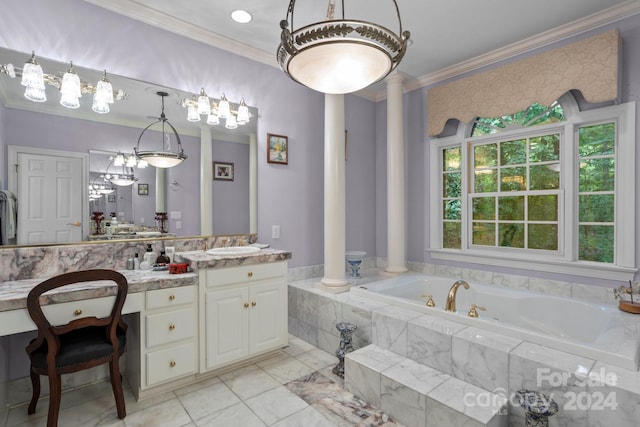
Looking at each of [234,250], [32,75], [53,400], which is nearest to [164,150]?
[32,75]

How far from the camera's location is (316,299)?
2945 millimetres

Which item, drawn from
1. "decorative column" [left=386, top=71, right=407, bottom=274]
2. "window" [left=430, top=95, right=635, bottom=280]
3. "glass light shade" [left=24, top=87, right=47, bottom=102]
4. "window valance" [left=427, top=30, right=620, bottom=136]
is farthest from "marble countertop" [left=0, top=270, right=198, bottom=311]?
"window valance" [left=427, top=30, right=620, bottom=136]

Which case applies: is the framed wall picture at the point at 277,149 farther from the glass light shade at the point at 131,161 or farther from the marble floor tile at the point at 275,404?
the marble floor tile at the point at 275,404

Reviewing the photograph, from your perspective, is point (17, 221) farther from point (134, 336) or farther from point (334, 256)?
point (334, 256)

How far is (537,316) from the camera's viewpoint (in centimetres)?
268

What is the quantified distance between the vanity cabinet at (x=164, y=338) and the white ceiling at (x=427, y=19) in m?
2.07

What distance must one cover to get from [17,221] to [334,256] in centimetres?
235

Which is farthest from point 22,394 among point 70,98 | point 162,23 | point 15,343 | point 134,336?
point 162,23

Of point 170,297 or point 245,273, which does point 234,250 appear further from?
point 170,297

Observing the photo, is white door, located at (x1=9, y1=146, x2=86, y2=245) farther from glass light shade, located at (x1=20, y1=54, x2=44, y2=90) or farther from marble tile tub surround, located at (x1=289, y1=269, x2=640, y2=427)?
marble tile tub surround, located at (x1=289, y1=269, x2=640, y2=427)

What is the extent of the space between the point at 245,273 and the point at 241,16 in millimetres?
2004

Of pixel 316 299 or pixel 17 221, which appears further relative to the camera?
pixel 316 299

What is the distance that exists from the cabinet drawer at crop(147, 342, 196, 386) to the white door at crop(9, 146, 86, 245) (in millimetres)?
980

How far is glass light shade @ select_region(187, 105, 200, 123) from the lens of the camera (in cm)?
271
